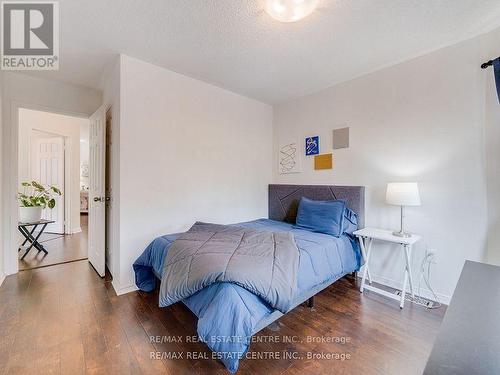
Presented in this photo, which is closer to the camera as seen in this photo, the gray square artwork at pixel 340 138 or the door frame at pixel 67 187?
the gray square artwork at pixel 340 138

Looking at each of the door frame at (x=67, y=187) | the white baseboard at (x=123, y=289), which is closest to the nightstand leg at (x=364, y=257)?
the white baseboard at (x=123, y=289)

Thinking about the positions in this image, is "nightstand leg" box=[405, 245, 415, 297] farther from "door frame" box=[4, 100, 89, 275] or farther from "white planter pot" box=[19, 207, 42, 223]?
"white planter pot" box=[19, 207, 42, 223]

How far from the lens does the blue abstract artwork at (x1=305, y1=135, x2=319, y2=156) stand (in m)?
3.38

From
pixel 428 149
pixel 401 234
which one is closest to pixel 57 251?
pixel 401 234

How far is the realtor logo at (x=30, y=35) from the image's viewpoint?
183cm

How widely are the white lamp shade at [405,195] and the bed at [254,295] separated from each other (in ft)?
1.73

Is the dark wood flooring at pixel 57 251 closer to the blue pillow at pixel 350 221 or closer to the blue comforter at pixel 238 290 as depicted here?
the blue comforter at pixel 238 290

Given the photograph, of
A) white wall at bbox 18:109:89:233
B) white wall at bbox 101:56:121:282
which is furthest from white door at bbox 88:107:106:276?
white wall at bbox 18:109:89:233

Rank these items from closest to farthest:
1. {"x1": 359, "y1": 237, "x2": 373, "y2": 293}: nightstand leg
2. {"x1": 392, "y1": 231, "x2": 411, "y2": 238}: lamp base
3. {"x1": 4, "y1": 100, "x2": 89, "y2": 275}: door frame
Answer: {"x1": 392, "y1": 231, "x2": 411, "y2": 238}: lamp base → {"x1": 359, "y1": 237, "x2": 373, "y2": 293}: nightstand leg → {"x1": 4, "y1": 100, "x2": 89, "y2": 275}: door frame

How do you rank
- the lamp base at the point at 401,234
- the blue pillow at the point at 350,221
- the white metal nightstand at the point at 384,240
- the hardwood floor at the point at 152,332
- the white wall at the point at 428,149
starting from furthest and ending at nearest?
the blue pillow at the point at 350,221
the lamp base at the point at 401,234
the white metal nightstand at the point at 384,240
the white wall at the point at 428,149
the hardwood floor at the point at 152,332

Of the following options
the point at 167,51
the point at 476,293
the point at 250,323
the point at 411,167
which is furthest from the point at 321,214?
the point at 167,51

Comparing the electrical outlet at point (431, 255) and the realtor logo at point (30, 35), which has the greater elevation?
the realtor logo at point (30, 35)

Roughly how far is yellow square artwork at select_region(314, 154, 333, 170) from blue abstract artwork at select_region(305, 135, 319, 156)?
91 mm

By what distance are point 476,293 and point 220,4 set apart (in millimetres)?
2295
